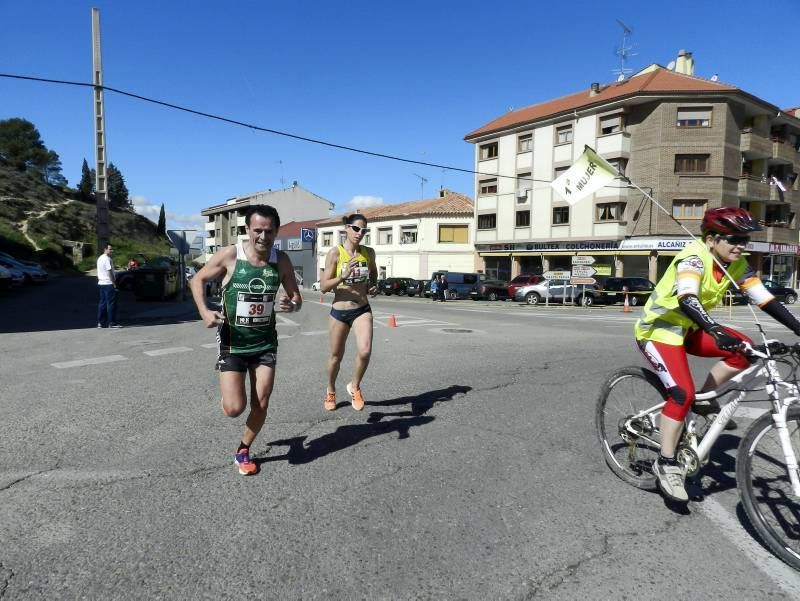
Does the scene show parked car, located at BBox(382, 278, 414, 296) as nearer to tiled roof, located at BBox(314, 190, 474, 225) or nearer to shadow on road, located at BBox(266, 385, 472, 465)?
tiled roof, located at BBox(314, 190, 474, 225)

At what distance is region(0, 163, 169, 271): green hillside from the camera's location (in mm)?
53188

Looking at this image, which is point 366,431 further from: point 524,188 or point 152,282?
point 524,188

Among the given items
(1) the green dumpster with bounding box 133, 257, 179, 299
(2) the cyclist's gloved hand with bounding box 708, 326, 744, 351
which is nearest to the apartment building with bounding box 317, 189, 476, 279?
(1) the green dumpster with bounding box 133, 257, 179, 299

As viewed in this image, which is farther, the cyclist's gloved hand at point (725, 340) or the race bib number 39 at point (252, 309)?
the race bib number 39 at point (252, 309)

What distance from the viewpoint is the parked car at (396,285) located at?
41.4m

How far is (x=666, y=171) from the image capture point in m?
34.1

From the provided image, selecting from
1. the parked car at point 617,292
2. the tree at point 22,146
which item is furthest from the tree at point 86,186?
the parked car at point 617,292

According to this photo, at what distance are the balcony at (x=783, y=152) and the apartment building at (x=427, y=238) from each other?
72.4 ft

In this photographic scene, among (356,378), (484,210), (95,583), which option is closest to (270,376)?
(95,583)

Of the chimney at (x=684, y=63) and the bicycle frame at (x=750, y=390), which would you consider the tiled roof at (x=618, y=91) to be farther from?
the bicycle frame at (x=750, y=390)

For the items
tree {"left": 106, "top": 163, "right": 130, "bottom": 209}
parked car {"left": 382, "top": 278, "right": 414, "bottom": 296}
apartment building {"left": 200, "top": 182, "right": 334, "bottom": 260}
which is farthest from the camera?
tree {"left": 106, "top": 163, "right": 130, "bottom": 209}

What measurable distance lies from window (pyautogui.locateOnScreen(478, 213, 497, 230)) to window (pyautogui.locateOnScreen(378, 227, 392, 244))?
966 centimetres

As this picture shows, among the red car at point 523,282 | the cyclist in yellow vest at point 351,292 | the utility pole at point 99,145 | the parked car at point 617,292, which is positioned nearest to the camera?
the cyclist in yellow vest at point 351,292

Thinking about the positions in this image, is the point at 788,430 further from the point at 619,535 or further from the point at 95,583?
the point at 95,583
